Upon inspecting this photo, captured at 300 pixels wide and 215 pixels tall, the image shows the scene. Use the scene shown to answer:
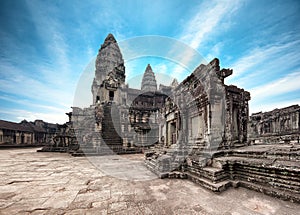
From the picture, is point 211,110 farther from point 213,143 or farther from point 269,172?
point 269,172

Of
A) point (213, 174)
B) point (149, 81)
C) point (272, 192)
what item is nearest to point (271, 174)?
point (272, 192)

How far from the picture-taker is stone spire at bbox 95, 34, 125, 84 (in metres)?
35.3

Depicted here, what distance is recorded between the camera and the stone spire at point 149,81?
4900 cm

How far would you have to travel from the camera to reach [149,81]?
164 feet

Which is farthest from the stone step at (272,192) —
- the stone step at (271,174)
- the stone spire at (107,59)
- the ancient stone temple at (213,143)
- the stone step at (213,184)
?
the stone spire at (107,59)

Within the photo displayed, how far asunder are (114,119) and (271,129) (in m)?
22.4

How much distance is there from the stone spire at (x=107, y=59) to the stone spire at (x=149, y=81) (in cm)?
1540

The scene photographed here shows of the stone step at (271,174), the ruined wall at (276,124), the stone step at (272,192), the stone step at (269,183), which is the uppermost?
the ruined wall at (276,124)

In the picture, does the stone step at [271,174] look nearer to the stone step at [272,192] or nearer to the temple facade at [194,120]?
the stone step at [272,192]

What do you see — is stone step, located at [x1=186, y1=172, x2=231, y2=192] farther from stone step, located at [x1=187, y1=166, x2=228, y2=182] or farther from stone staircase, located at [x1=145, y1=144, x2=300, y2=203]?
stone step, located at [x1=187, y1=166, x2=228, y2=182]

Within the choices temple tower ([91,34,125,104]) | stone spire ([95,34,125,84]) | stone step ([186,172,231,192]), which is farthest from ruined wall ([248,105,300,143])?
stone spire ([95,34,125,84])

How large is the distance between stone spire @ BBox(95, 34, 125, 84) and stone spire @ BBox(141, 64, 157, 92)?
1540 cm

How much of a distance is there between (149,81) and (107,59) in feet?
60.2

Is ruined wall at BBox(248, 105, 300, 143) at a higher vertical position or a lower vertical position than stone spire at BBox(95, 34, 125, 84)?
lower
